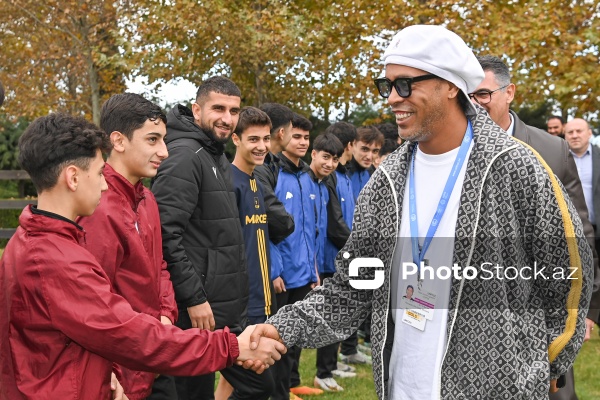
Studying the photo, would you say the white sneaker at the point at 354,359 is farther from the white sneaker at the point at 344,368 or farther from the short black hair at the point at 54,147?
the short black hair at the point at 54,147

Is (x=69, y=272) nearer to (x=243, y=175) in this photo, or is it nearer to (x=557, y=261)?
(x=557, y=261)

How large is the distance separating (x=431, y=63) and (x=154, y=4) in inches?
565

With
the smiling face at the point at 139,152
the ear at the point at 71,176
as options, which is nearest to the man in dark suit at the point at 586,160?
the smiling face at the point at 139,152

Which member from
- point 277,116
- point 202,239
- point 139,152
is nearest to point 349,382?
point 277,116

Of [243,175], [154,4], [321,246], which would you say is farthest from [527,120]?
[243,175]

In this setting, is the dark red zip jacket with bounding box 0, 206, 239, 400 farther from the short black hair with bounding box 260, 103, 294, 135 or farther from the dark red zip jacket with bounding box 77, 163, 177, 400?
the short black hair with bounding box 260, 103, 294, 135

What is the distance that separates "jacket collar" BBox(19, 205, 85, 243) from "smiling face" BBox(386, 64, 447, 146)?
1406mm

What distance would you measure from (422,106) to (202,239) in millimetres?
2617

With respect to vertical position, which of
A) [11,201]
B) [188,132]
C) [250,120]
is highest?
[250,120]

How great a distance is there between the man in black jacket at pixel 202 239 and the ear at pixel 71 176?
6.08 ft

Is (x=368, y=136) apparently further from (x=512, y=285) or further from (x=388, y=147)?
(x=512, y=285)

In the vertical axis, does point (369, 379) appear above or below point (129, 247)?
below

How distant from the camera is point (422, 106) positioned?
3.29m

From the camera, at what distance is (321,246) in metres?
8.45
